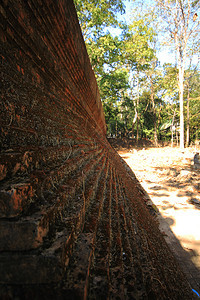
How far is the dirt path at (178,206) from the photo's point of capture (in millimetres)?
3189

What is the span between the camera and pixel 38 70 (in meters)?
1.16

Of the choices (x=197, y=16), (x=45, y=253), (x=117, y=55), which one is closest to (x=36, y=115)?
(x=45, y=253)

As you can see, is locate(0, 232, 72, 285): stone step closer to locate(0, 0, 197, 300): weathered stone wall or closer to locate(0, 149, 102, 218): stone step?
locate(0, 0, 197, 300): weathered stone wall

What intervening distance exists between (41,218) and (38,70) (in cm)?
98

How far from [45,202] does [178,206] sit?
5.47m

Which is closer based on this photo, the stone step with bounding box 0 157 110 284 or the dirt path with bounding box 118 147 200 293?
the stone step with bounding box 0 157 110 284

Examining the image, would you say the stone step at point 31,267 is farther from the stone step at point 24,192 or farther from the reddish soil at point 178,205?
the reddish soil at point 178,205

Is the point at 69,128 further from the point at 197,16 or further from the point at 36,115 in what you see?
the point at 197,16

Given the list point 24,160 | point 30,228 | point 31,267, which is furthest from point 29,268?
point 24,160

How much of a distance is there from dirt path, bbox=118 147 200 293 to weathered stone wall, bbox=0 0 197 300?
2.31m

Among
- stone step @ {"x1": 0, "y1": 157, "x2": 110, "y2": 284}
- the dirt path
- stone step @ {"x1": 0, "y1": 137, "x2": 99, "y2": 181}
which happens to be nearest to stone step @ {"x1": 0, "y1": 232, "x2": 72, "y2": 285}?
stone step @ {"x1": 0, "y1": 157, "x2": 110, "y2": 284}

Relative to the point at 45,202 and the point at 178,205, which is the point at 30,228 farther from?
the point at 178,205

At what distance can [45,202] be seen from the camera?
828 mm

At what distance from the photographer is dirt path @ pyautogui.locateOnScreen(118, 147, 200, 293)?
3189 millimetres
